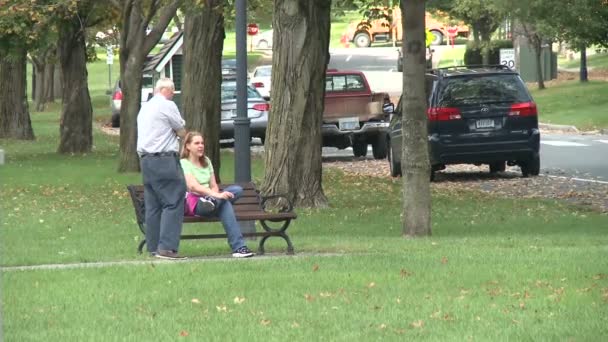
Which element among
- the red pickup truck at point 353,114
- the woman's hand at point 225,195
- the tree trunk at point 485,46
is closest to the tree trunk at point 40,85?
the tree trunk at point 485,46

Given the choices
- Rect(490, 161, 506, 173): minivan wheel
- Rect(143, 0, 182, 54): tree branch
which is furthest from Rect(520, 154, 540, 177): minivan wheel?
Rect(143, 0, 182, 54): tree branch

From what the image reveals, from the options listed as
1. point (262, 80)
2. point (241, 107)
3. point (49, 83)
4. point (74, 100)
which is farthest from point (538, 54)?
point (241, 107)

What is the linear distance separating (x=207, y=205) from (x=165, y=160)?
0.52m

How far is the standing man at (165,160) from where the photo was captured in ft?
39.3

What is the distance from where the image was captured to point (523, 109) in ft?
73.9

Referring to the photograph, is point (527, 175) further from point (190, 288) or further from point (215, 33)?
point (190, 288)

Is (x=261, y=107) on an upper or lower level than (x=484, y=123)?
upper

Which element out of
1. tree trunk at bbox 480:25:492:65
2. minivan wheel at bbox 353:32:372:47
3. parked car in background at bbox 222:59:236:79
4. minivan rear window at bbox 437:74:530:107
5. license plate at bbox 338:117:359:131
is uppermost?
minivan wheel at bbox 353:32:372:47

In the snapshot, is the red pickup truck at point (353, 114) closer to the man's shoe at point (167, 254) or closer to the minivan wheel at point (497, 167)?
the minivan wheel at point (497, 167)

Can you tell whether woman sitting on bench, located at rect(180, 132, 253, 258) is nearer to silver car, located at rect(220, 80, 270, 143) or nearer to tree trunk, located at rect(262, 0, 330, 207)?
tree trunk, located at rect(262, 0, 330, 207)

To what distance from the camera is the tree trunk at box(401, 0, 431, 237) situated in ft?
45.8

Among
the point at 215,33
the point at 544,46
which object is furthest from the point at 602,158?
the point at 544,46

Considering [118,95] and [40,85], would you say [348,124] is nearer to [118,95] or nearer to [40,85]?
[118,95]

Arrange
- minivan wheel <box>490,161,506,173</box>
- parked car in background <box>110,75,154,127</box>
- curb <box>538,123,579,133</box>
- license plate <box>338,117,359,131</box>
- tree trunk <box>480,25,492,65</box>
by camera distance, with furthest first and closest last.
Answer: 1. tree trunk <box>480,25,492,65</box>
2. parked car in background <box>110,75,154,127</box>
3. curb <box>538,123,579,133</box>
4. license plate <box>338,117,359,131</box>
5. minivan wheel <box>490,161,506,173</box>
